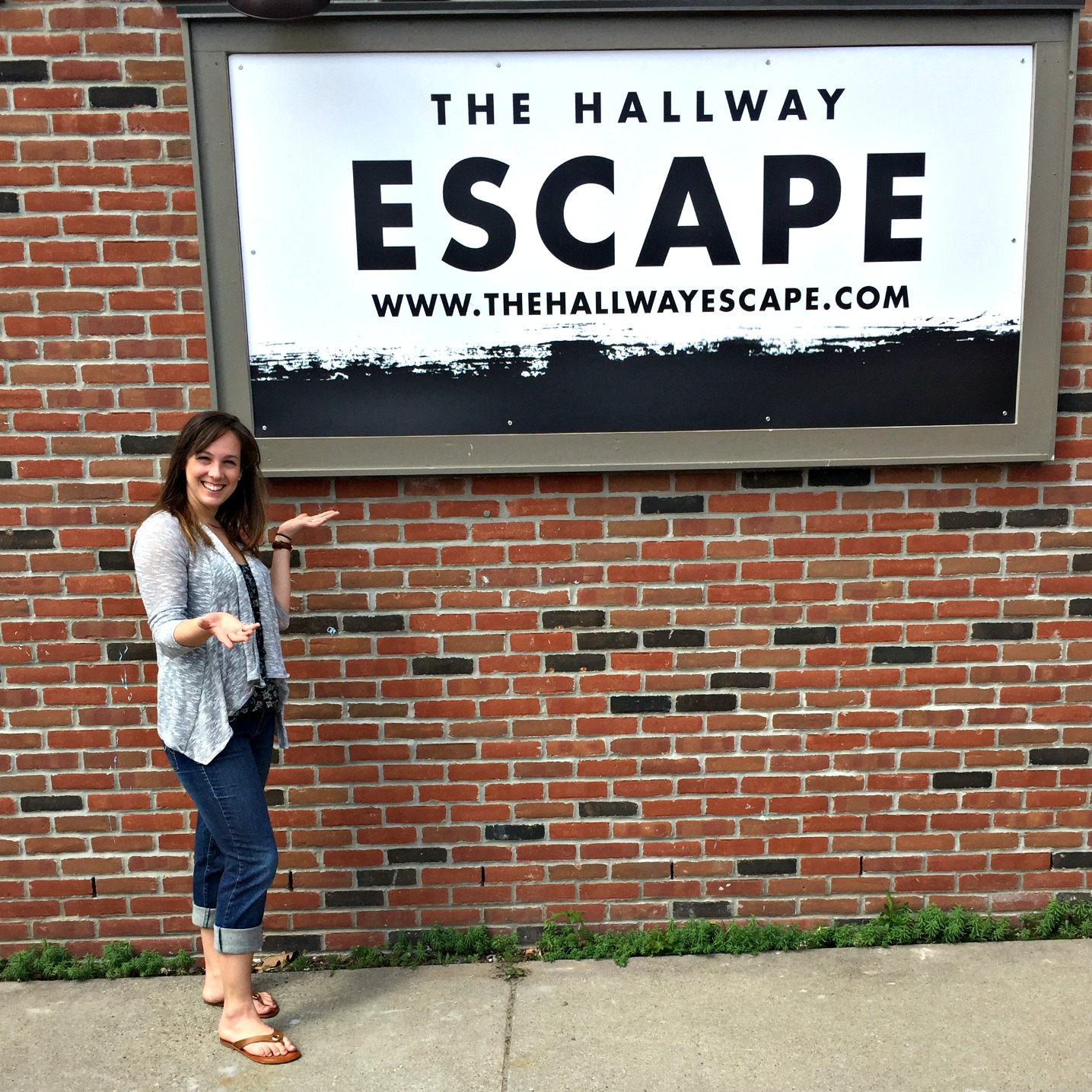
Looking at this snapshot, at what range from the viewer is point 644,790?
11.4ft

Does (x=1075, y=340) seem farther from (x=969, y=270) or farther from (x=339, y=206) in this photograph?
(x=339, y=206)

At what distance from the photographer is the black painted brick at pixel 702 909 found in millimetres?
3508

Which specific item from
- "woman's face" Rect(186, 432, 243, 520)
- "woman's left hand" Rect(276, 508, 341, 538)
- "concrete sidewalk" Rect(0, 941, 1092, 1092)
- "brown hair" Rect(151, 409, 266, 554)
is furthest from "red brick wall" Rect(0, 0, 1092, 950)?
"woman's face" Rect(186, 432, 243, 520)

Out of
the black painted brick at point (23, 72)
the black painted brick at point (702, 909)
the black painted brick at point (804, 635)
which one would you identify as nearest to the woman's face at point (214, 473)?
the black painted brick at point (23, 72)

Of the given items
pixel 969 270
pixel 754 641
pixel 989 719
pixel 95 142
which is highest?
pixel 95 142

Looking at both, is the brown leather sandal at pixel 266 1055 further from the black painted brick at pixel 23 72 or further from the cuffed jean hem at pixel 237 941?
the black painted brick at pixel 23 72

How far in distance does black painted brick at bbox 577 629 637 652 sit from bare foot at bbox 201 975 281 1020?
1.51 meters

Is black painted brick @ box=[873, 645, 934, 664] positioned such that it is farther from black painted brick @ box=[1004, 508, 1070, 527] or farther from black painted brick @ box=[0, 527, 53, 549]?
black painted brick @ box=[0, 527, 53, 549]

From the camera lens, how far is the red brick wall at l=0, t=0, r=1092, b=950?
3264 mm

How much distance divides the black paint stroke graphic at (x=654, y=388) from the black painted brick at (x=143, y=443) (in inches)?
12.9

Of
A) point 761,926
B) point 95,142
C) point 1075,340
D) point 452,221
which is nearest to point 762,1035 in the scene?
point 761,926

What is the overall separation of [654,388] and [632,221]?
0.54 metres

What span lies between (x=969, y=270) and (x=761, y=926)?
93.5 inches

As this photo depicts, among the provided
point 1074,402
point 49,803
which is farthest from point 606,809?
point 1074,402
